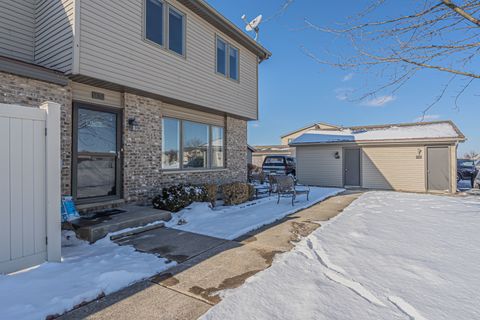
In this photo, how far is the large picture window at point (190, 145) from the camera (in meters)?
8.24

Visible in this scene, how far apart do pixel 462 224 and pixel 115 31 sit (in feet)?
30.4

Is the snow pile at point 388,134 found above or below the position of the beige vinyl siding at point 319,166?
above

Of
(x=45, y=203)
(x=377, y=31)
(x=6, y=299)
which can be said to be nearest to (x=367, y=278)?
(x=377, y=31)

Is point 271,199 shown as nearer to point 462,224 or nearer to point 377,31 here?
point 462,224

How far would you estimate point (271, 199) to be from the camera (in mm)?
9914

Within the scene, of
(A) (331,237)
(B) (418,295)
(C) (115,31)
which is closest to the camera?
(B) (418,295)

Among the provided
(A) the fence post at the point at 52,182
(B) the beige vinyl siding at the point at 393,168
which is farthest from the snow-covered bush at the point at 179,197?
(B) the beige vinyl siding at the point at 393,168

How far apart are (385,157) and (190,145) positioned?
37.3 feet

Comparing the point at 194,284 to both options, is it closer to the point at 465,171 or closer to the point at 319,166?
the point at 319,166

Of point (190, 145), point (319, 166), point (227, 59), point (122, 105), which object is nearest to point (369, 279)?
point (122, 105)

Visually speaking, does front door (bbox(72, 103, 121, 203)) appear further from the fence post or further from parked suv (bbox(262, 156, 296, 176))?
parked suv (bbox(262, 156, 296, 176))

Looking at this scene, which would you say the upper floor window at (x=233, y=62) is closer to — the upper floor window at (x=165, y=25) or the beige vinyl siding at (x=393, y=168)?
the upper floor window at (x=165, y=25)

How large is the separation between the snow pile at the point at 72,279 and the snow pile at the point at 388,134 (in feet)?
45.7

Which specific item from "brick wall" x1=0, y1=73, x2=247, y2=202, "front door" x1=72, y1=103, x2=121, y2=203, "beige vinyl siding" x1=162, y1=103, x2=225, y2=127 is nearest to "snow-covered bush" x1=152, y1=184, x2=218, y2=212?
"brick wall" x1=0, y1=73, x2=247, y2=202
